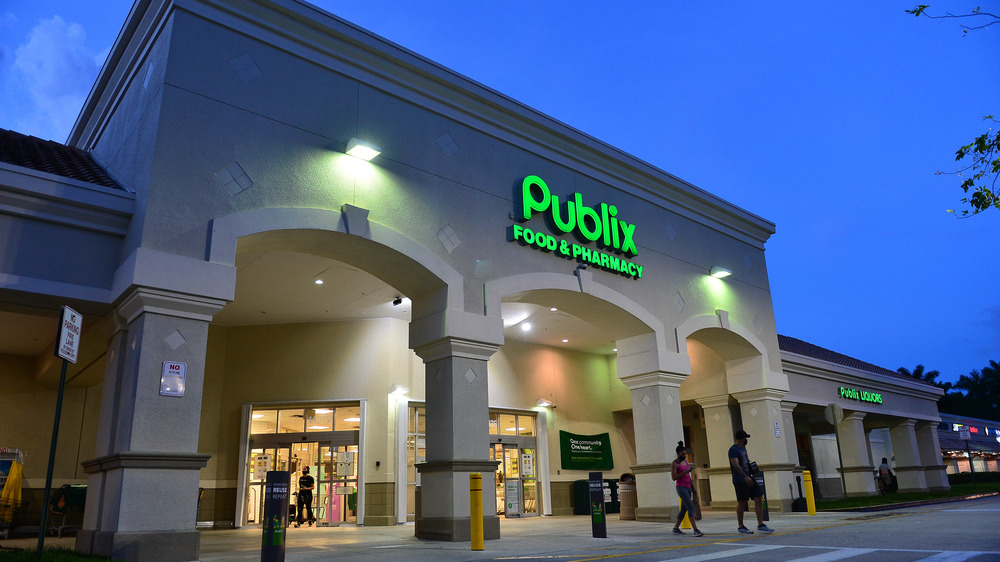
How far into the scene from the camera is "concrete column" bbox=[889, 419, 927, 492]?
92.8 ft

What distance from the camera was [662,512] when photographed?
1477cm

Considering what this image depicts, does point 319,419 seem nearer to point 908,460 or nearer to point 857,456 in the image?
point 857,456

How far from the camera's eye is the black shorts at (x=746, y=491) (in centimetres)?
1123

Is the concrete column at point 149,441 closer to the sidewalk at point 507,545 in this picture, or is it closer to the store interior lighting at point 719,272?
the sidewalk at point 507,545

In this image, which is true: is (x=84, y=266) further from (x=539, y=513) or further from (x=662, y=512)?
(x=539, y=513)

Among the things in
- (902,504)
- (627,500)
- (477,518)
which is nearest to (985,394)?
(902,504)

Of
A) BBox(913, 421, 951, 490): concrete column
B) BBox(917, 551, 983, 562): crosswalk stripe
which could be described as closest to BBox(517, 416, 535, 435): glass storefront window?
BBox(917, 551, 983, 562): crosswalk stripe

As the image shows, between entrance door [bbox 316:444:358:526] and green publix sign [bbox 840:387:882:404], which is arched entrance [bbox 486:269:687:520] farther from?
green publix sign [bbox 840:387:882:404]

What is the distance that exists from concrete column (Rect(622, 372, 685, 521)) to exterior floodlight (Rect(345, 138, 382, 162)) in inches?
316

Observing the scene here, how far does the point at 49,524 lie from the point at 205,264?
10.7 meters

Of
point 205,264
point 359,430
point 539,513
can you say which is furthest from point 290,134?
point 539,513

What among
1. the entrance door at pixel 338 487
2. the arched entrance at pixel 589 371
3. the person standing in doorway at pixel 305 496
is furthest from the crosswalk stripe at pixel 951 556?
the person standing in doorway at pixel 305 496

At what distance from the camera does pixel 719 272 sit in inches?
705

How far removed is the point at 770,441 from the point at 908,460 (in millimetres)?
13897
